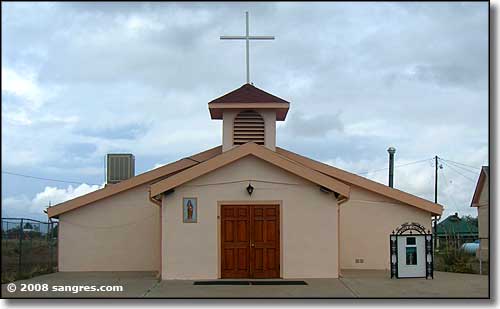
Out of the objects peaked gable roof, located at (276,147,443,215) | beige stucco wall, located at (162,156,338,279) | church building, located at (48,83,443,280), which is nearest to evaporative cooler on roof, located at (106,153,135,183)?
church building, located at (48,83,443,280)

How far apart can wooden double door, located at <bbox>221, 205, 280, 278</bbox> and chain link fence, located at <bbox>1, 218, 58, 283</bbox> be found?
5.99 meters

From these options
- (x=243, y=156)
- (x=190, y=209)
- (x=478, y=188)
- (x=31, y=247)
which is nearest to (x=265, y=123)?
(x=243, y=156)

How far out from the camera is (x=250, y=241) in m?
18.9

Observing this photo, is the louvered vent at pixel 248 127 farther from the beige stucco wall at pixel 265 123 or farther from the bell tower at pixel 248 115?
the beige stucco wall at pixel 265 123

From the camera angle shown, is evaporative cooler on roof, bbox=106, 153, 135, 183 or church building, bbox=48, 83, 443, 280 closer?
church building, bbox=48, 83, 443, 280

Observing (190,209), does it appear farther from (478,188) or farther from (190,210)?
(478,188)

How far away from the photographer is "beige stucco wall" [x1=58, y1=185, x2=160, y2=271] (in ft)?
74.4

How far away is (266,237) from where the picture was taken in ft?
62.2

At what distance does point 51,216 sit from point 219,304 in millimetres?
10618

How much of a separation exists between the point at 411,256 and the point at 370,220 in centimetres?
399

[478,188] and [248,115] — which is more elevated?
[248,115]

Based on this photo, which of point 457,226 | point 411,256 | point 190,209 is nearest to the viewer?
point 190,209

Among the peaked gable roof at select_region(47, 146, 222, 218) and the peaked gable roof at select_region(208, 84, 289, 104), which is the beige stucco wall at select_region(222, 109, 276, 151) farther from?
the peaked gable roof at select_region(47, 146, 222, 218)

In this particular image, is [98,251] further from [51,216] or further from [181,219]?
[181,219]
